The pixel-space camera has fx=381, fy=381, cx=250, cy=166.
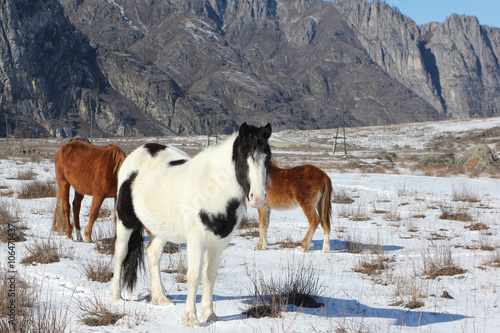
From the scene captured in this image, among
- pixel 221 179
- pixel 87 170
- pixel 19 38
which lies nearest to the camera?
pixel 221 179

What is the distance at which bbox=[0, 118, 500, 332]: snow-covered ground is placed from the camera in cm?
380

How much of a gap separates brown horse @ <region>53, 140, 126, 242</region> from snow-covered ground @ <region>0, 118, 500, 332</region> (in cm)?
48

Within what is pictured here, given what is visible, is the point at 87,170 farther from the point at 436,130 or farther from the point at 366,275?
the point at 436,130

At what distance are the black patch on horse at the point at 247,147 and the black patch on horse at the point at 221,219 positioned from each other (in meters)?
0.18

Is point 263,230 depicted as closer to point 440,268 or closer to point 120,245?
point 440,268

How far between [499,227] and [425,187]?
7.92m

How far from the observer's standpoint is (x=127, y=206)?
4398mm

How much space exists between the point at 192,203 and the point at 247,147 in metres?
0.76

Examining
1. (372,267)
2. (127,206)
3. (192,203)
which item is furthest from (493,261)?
(127,206)

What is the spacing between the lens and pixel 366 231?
9.03 m

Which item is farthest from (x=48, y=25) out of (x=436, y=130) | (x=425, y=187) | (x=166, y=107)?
(x=425, y=187)

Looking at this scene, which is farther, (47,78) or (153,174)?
(47,78)

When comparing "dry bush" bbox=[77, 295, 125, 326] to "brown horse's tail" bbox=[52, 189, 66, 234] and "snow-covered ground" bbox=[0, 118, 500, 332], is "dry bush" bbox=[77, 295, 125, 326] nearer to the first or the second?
"snow-covered ground" bbox=[0, 118, 500, 332]

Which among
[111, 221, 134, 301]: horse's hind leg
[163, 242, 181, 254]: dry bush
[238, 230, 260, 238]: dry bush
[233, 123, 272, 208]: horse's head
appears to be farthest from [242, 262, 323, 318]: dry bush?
[238, 230, 260, 238]: dry bush
